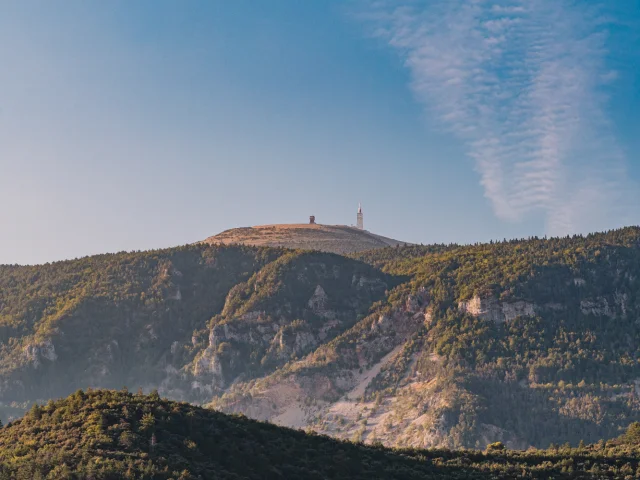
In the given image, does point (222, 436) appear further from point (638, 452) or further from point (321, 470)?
point (638, 452)

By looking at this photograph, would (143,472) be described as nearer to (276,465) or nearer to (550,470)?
(276,465)

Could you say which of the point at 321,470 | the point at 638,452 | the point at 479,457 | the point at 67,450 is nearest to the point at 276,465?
the point at 321,470

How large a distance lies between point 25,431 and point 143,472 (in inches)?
892

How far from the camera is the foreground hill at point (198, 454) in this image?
93375mm

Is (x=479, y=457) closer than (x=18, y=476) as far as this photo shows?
No

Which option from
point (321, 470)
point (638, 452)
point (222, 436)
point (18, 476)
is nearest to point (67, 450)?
point (18, 476)

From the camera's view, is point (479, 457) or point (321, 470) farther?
point (479, 457)

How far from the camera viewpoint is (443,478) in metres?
113

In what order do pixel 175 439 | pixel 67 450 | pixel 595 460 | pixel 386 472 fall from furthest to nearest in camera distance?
pixel 595 460
pixel 386 472
pixel 175 439
pixel 67 450

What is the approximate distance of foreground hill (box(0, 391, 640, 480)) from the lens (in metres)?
93.4

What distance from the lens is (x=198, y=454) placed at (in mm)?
101438

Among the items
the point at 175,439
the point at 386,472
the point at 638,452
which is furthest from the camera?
the point at 638,452

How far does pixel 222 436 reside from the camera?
356 ft

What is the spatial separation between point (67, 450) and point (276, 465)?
2025cm
